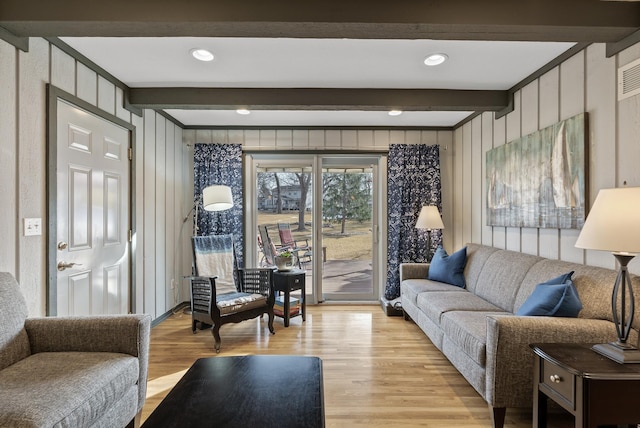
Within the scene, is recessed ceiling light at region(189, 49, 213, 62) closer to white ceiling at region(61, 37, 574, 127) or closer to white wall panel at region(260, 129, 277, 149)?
white ceiling at region(61, 37, 574, 127)

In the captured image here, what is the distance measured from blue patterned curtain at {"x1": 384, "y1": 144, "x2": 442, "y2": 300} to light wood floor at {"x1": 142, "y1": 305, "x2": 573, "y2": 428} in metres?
0.94

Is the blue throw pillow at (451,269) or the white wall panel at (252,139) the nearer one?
→ the blue throw pillow at (451,269)

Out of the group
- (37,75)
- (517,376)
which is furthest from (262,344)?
(37,75)

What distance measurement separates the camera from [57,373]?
160cm

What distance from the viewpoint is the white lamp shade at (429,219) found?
4242 millimetres

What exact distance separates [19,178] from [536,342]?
128 inches

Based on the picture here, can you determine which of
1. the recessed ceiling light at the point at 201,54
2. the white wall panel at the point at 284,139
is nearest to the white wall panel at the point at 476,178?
the white wall panel at the point at 284,139

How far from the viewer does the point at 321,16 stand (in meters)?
1.88

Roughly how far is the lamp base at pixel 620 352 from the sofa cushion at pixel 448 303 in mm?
1097

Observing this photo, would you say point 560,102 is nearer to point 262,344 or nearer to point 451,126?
point 451,126

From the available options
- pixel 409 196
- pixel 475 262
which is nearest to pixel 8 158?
pixel 475 262

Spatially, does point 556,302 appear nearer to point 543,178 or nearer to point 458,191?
point 543,178

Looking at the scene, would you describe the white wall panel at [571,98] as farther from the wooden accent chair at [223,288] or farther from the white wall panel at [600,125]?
the wooden accent chair at [223,288]

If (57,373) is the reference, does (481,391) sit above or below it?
→ below
